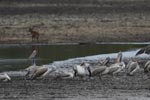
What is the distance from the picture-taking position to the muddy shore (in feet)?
117

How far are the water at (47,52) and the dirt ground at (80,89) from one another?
12.8 feet

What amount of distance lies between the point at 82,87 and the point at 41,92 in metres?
1.46

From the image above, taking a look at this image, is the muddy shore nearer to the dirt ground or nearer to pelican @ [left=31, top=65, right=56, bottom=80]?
pelican @ [left=31, top=65, right=56, bottom=80]

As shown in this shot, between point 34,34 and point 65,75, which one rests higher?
point 34,34

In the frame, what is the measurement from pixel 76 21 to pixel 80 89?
2417cm

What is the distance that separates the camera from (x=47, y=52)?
2967cm

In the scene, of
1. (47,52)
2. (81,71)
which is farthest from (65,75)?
(47,52)

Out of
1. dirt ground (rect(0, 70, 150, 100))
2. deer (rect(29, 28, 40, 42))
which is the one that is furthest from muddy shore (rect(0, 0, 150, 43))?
dirt ground (rect(0, 70, 150, 100))

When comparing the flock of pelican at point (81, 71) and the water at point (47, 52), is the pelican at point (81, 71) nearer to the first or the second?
the flock of pelican at point (81, 71)

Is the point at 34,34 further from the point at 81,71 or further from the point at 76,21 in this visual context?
the point at 81,71

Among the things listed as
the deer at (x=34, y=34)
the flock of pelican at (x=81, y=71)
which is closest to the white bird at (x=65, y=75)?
the flock of pelican at (x=81, y=71)

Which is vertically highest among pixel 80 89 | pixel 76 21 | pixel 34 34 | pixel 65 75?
pixel 76 21

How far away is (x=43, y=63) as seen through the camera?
83.4 feet

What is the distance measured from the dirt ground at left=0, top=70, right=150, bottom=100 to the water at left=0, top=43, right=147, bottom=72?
3.91 meters
